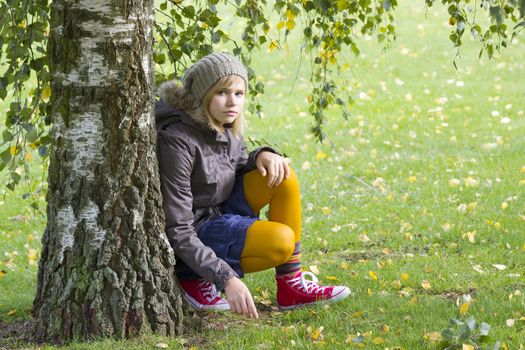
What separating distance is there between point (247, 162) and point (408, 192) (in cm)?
269

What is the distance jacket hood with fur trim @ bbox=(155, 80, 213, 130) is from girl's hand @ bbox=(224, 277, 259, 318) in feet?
2.10

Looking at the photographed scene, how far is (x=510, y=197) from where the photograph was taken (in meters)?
5.56

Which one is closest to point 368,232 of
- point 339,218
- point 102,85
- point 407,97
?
point 339,218

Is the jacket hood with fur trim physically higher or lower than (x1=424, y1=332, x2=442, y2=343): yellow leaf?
higher

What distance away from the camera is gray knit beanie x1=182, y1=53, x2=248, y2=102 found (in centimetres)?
328

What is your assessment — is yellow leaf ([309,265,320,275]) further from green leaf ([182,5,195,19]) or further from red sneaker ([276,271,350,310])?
green leaf ([182,5,195,19])

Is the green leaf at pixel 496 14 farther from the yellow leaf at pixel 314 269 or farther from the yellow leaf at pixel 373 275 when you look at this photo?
the yellow leaf at pixel 314 269

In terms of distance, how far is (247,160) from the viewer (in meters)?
3.55

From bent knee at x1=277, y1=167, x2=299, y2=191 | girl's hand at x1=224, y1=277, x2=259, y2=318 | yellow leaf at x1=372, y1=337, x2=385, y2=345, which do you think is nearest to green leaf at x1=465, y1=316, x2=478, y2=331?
yellow leaf at x1=372, y1=337, x2=385, y2=345

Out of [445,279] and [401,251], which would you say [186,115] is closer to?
[445,279]

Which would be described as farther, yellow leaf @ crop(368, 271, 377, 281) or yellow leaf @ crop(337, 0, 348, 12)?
yellow leaf @ crop(368, 271, 377, 281)

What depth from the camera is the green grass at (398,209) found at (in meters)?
3.23

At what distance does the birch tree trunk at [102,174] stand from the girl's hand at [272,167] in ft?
1.63

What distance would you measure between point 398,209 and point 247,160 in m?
2.20
